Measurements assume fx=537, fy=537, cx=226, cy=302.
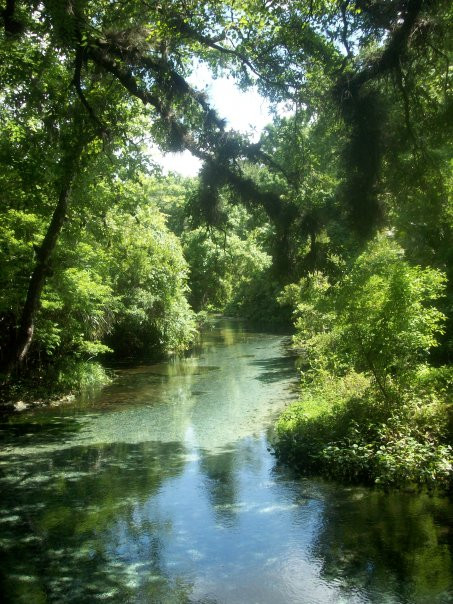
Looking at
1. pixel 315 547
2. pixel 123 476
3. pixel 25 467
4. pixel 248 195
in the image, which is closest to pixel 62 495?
pixel 123 476

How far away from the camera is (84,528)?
7.16 meters

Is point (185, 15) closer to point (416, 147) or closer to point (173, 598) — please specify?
point (416, 147)

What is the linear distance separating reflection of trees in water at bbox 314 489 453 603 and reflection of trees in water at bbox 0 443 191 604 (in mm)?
1870

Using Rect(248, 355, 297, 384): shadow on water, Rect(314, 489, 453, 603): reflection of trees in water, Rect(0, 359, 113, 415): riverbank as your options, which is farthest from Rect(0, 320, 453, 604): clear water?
Rect(248, 355, 297, 384): shadow on water

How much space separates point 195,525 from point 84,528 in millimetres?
1479

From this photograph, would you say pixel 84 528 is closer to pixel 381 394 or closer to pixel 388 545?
pixel 388 545

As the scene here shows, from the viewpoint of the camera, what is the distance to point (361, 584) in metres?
5.57

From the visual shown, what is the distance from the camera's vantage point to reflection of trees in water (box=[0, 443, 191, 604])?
5605 mm

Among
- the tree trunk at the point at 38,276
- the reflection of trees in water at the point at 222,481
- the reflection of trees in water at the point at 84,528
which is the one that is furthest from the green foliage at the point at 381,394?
the tree trunk at the point at 38,276

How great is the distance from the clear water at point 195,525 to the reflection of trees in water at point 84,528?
2 cm

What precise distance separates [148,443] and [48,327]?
5.06 m

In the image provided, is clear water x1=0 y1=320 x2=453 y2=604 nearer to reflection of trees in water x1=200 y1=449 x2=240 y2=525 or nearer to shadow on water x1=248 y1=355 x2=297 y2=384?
reflection of trees in water x1=200 y1=449 x2=240 y2=525

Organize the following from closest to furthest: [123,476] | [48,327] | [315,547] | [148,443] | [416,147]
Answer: [315,547] < [416,147] < [123,476] < [148,443] < [48,327]

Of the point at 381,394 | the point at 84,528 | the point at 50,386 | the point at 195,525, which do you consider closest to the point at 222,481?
the point at 195,525
